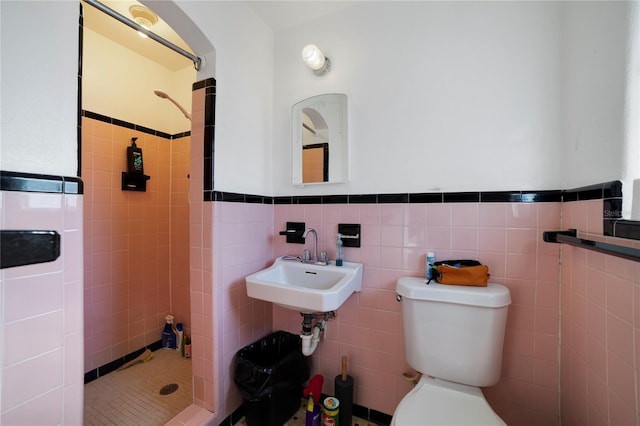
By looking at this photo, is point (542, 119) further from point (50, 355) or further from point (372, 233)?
point (50, 355)

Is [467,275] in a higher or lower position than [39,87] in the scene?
lower

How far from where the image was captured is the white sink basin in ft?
3.63

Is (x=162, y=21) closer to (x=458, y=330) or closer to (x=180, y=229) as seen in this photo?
(x=180, y=229)

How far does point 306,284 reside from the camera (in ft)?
4.79

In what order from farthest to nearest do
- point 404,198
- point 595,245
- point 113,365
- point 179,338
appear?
point 179,338, point 113,365, point 404,198, point 595,245

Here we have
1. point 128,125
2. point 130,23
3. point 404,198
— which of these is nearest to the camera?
point 130,23

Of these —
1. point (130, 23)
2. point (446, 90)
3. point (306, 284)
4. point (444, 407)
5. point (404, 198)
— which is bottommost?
point (444, 407)

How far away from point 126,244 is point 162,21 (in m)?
1.61

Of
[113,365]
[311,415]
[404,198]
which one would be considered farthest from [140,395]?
[404,198]

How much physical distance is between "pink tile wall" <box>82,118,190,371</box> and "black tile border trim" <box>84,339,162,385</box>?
0.11 ft

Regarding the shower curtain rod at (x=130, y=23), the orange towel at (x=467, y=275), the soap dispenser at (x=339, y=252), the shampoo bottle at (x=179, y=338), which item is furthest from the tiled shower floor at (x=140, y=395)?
the shower curtain rod at (x=130, y=23)

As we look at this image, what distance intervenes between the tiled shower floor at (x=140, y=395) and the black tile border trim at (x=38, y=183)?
4.36 ft

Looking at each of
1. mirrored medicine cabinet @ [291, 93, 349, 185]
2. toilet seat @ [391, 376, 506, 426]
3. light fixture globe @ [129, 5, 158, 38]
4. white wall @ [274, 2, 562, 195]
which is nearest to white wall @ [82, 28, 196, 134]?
light fixture globe @ [129, 5, 158, 38]

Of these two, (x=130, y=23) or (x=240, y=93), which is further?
(x=240, y=93)
